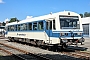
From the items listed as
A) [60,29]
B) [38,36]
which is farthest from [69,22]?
[38,36]

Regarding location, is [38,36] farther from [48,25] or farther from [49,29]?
[49,29]

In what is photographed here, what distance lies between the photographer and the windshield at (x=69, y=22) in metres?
16.4

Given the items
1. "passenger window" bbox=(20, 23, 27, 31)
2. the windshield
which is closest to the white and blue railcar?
the windshield

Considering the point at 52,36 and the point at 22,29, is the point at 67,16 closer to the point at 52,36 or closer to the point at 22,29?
the point at 52,36

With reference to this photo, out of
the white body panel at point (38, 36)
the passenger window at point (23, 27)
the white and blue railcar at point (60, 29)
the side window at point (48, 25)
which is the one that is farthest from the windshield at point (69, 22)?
the passenger window at point (23, 27)

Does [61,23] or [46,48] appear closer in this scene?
[61,23]

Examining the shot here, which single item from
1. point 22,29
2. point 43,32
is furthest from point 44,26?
point 22,29

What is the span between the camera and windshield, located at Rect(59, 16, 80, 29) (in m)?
16.4

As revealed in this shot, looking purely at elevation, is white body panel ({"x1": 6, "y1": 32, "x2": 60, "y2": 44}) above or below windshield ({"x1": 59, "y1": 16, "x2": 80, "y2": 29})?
below

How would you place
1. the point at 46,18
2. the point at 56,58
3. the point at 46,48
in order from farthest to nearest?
the point at 46,48 → the point at 46,18 → the point at 56,58

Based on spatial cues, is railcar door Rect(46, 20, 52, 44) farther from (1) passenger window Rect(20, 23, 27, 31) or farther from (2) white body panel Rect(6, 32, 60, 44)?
(1) passenger window Rect(20, 23, 27, 31)

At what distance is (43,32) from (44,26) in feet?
1.86

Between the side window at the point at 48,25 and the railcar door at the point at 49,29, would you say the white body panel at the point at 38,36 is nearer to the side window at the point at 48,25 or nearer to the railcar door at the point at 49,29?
the railcar door at the point at 49,29

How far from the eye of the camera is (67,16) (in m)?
16.8
